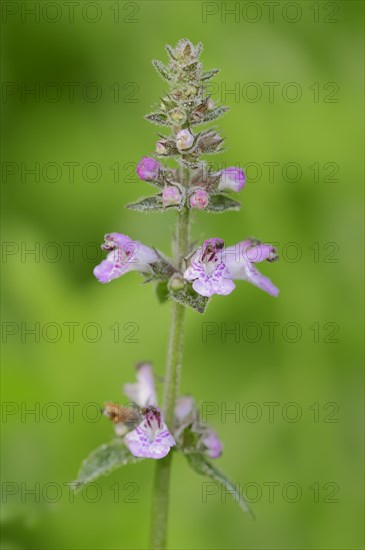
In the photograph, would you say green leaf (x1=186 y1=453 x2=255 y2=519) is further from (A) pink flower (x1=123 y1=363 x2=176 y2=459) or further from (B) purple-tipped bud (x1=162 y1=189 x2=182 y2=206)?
(B) purple-tipped bud (x1=162 y1=189 x2=182 y2=206)

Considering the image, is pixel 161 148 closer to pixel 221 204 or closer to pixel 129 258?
pixel 221 204

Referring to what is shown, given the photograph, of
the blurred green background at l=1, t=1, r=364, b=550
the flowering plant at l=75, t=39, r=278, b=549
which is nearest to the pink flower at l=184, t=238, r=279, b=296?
the flowering plant at l=75, t=39, r=278, b=549

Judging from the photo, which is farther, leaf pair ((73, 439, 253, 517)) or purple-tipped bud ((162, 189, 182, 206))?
leaf pair ((73, 439, 253, 517))

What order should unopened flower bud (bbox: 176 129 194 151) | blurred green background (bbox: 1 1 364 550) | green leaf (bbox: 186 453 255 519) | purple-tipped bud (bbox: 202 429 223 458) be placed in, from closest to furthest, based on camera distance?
unopened flower bud (bbox: 176 129 194 151)
green leaf (bbox: 186 453 255 519)
purple-tipped bud (bbox: 202 429 223 458)
blurred green background (bbox: 1 1 364 550)

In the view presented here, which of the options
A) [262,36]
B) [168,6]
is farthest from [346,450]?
[168,6]

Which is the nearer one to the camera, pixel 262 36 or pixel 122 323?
pixel 122 323

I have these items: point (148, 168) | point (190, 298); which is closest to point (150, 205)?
point (148, 168)

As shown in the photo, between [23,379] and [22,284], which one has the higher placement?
[22,284]

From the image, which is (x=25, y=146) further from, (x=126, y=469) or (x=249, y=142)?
(x=126, y=469)
